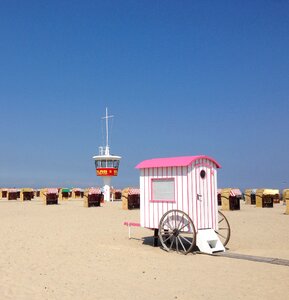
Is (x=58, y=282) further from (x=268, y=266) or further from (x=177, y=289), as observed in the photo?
(x=268, y=266)

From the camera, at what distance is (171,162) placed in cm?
1207

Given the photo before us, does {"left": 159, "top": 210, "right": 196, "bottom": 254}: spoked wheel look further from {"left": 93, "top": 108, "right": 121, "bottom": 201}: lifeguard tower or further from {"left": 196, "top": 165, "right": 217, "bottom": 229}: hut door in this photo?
{"left": 93, "top": 108, "right": 121, "bottom": 201}: lifeguard tower

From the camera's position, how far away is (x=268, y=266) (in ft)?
29.8

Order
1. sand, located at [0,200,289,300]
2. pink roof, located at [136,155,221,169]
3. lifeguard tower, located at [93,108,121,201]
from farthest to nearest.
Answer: lifeguard tower, located at [93,108,121,201] < pink roof, located at [136,155,221,169] < sand, located at [0,200,289,300]

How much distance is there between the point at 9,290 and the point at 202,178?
6.50 m

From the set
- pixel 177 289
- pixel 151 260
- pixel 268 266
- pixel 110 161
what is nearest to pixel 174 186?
pixel 151 260

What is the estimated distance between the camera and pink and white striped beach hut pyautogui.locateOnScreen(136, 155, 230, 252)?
11430mm

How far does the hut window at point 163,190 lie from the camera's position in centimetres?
1197

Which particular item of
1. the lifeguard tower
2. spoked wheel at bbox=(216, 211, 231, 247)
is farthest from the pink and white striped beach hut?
the lifeguard tower

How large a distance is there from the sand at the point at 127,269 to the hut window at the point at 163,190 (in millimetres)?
1584

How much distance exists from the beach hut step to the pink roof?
2.04 metres

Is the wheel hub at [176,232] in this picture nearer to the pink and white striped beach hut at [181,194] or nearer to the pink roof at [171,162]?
the pink and white striped beach hut at [181,194]

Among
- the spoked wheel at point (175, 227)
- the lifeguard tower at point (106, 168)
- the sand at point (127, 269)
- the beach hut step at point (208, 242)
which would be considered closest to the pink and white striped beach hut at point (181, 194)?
the spoked wheel at point (175, 227)

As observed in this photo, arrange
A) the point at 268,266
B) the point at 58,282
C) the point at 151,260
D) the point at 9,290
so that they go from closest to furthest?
the point at 9,290 < the point at 58,282 < the point at 268,266 < the point at 151,260
